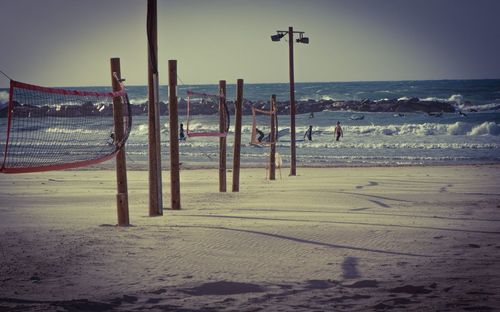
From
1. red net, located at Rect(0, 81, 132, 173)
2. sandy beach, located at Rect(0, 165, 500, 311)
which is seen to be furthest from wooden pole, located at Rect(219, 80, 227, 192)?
red net, located at Rect(0, 81, 132, 173)

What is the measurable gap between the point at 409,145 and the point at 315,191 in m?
23.5

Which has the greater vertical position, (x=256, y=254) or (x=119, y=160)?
(x=119, y=160)

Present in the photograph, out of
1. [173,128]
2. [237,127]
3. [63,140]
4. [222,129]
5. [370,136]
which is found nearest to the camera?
[173,128]

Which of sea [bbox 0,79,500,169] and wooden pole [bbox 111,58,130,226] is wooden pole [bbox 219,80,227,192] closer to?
wooden pole [bbox 111,58,130,226]

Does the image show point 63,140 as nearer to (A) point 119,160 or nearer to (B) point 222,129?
(B) point 222,129

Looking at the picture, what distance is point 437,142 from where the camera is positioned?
136 feet

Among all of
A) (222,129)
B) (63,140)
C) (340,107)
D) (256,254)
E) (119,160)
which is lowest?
(256,254)

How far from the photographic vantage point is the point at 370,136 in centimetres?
4769

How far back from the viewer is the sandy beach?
22.6ft

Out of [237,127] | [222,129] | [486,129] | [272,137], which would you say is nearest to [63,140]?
[272,137]

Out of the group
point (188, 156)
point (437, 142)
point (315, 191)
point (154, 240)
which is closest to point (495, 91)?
point (437, 142)

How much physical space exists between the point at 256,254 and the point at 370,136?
130 feet

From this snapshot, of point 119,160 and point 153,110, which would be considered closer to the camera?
point 119,160

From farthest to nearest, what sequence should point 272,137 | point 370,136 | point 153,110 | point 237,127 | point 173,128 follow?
point 370,136
point 272,137
point 237,127
point 173,128
point 153,110
